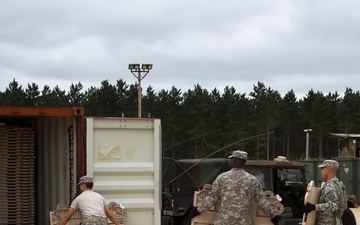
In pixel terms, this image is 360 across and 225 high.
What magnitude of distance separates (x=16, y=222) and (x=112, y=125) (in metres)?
1.79

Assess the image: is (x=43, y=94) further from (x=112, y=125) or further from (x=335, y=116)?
(x=112, y=125)

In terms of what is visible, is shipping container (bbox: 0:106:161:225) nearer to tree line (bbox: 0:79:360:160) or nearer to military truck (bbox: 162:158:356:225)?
military truck (bbox: 162:158:356:225)

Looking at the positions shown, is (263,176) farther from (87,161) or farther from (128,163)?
(87,161)

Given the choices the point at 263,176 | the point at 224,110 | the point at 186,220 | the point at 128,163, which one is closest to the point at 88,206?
the point at 128,163

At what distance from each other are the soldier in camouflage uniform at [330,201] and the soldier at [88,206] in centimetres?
238

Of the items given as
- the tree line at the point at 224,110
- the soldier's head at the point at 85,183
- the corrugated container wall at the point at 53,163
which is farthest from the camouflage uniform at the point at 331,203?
the tree line at the point at 224,110

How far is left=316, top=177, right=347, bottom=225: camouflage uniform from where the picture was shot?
797cm

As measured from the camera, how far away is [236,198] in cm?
780

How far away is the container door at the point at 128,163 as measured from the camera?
863 cm

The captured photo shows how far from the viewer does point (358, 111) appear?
6350 centimetres

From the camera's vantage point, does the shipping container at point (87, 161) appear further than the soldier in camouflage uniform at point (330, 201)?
Yes

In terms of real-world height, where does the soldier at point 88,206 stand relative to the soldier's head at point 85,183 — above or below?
below

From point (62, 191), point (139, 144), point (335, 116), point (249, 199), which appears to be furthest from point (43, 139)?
point (335, 116)

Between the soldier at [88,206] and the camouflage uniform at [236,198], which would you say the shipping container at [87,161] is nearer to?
the soldier at [88,206]
